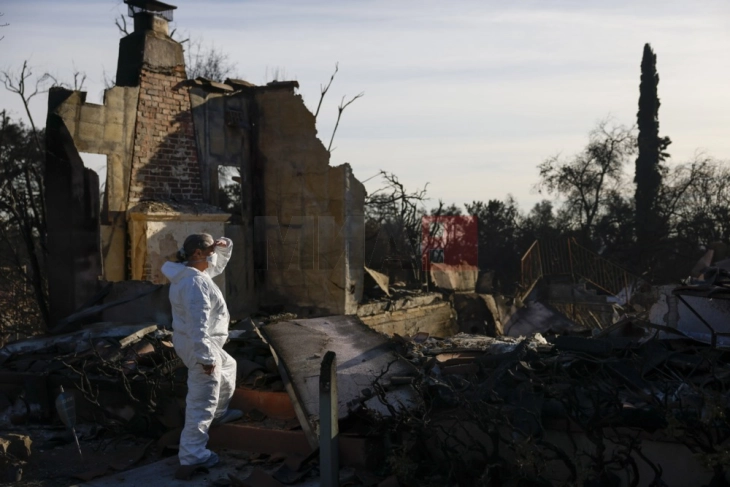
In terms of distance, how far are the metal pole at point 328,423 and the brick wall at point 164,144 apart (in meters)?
7.19

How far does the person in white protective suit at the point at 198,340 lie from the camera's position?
516cm

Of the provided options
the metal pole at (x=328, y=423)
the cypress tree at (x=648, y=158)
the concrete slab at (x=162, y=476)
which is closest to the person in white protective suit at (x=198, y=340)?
the concrete slab at (x=162, y=476)

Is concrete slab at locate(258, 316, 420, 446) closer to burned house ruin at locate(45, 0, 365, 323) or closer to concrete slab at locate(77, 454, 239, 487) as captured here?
concrete slab at locate(77, 454, 239, 487)

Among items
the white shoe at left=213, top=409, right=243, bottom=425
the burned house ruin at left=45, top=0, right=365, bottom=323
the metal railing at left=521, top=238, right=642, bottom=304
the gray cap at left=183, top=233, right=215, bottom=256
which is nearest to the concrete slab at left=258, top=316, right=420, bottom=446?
the white shoe at left=213, top=409, right=243, bottom=425

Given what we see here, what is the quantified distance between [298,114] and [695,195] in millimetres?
16245

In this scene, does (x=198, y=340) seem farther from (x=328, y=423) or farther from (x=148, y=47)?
(x=148, y=47)

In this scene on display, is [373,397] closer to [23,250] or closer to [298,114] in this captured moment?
[298,114]

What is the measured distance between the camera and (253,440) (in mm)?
5668

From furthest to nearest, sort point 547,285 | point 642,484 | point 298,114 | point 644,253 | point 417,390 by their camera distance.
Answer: point 644,253 → point 547,285 → point 298,114 → point 417,390 → point 642,484

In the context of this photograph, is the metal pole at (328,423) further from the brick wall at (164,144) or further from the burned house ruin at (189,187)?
the brick wall at (164,144)

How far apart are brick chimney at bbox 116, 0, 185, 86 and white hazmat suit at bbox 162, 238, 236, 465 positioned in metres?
6.77

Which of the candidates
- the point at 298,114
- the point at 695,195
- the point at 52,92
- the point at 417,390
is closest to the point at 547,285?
the point at 298,114

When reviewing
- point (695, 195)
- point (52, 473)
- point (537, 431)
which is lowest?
point (52, 473)

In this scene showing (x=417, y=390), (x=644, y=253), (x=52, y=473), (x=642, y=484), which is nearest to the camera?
(x=642, y=484)
